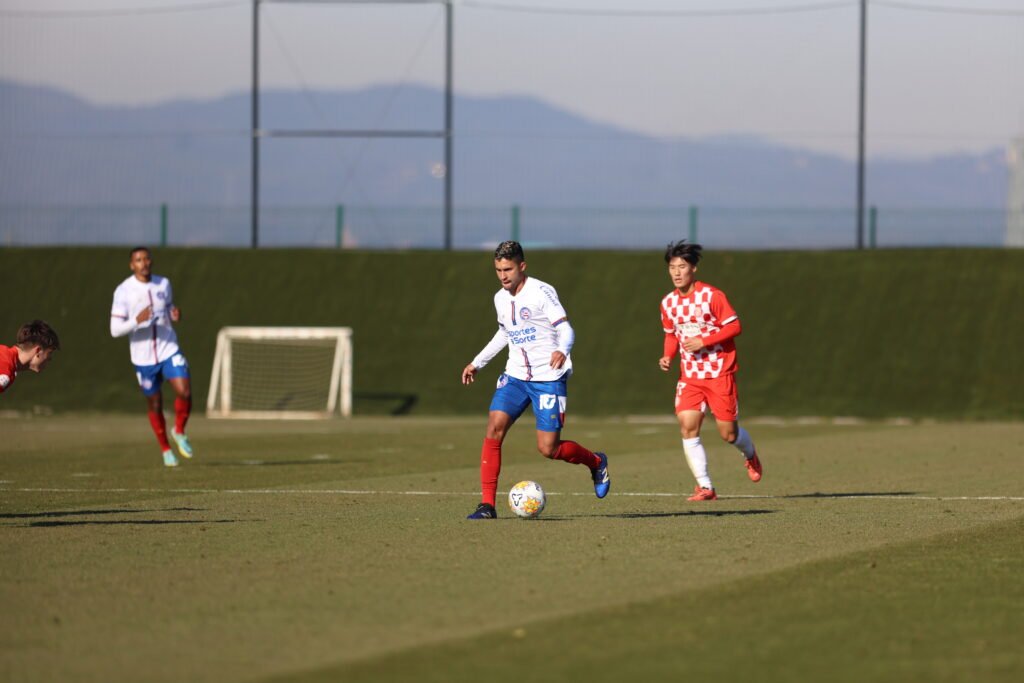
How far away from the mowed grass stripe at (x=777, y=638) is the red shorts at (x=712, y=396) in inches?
156

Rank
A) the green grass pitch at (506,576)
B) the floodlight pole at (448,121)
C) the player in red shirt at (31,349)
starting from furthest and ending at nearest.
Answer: the floodlight pole at (448,121), the player in red shirt at (31,349), the green grass pitch at (506,576)

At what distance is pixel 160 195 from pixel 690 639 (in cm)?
2318

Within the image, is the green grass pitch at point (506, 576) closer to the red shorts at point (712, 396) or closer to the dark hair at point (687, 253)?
the red shorts at point (712, 396)

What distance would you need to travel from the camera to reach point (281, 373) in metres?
27.4

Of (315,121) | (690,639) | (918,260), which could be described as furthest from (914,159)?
(690,639)

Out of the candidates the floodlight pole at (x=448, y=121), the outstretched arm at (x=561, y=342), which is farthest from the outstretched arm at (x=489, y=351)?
the floodlight pole at (x=448, y=121)

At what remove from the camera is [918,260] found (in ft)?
88.0

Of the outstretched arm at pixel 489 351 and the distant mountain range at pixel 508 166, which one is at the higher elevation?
the distant mountain range at pixel 508 166

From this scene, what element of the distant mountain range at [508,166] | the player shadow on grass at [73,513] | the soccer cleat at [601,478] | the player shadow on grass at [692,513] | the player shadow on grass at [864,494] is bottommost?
the player shadow on grass at [73,513]

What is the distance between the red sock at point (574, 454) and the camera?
11.5 metres

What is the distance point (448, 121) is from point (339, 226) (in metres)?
2.58

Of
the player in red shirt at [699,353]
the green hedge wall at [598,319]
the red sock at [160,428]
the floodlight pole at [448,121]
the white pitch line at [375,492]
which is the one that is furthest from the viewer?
the floodlight pole at [448,121]

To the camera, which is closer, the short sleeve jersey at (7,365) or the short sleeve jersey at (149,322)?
the short sleeve jersey at (7,365)

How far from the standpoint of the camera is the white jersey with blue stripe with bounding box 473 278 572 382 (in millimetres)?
11242
